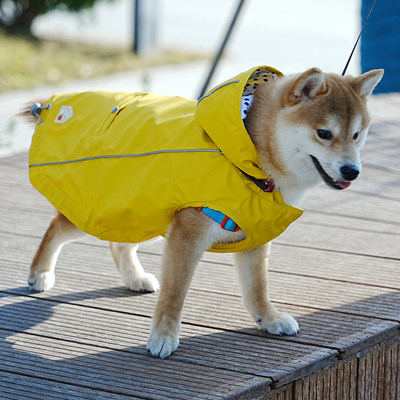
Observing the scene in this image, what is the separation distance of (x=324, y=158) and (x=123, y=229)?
790 millimetres

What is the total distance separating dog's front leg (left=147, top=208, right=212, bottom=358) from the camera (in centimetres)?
238

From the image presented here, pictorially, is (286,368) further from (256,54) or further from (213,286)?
(256,54)

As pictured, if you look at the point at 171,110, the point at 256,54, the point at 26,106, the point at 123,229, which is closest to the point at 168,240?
the point at 123,229

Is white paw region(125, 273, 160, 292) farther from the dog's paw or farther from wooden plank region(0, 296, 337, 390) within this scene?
the dog's paw

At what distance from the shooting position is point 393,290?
287 centimetres

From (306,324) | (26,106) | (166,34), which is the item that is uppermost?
(166,34)

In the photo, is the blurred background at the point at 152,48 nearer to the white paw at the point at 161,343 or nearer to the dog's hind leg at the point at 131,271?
the dog's hind leg at the point at 131,271

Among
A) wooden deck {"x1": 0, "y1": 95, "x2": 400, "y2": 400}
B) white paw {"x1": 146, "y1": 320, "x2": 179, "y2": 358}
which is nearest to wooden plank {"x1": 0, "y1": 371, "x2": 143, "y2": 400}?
wooden deck {"x1": 0, "y1": 95, "x2": 400, "y2": 400}

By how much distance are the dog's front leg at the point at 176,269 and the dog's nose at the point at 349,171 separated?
0.47m

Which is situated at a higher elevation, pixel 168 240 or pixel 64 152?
pixel 64 152

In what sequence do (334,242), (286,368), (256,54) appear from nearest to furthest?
(286,368) < (334,242) < (256,54)

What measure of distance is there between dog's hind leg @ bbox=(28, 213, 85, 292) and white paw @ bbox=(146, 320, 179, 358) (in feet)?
2.12

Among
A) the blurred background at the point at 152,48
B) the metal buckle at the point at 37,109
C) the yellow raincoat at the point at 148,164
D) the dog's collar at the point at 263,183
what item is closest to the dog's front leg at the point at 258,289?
the yellow raincoat at the point at 148,164

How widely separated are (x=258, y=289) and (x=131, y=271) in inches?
22.2
